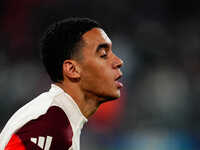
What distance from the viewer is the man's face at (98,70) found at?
234 centimetres

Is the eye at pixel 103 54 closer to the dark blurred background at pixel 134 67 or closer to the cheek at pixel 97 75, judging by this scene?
the cheek at pixel 97 75

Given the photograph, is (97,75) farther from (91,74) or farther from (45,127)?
(45,127)

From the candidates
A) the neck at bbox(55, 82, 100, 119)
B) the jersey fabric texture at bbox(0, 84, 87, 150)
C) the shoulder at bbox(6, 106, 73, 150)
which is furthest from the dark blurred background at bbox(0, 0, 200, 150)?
the shoulder at bbox(6, 106, 73, 150)

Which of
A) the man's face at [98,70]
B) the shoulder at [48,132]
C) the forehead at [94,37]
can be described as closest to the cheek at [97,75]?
the man's face at [98,70]

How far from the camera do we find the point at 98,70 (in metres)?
2.34

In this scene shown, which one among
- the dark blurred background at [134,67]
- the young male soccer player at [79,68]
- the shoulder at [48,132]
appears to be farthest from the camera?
the dark blurred background at [134,67]

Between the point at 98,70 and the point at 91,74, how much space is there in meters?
0.05

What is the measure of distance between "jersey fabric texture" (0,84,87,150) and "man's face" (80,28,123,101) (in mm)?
168

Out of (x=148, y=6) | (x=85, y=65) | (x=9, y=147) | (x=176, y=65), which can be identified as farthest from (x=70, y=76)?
(x=148, y=6)

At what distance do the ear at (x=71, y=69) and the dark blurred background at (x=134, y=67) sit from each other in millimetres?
3738

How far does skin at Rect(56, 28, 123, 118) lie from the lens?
234 cm

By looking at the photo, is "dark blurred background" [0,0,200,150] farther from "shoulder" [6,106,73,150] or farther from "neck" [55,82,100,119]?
"shoulder" [6,106,73,150]

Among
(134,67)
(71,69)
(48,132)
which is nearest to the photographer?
Result: (48,132)

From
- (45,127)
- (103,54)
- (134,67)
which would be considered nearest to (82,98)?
(103,54)
